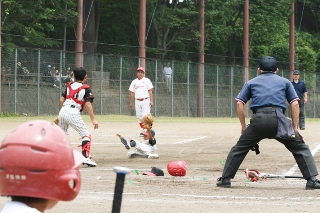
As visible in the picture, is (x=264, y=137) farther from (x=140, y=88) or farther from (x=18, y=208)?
(x=140, y=88)

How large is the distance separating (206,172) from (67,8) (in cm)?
3198

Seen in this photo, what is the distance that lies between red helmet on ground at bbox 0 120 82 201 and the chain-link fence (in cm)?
3247

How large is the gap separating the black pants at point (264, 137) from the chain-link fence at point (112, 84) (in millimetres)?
24903

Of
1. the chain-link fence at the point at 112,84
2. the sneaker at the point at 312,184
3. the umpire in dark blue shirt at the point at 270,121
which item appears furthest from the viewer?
the chain-link fence at the point at 112,84

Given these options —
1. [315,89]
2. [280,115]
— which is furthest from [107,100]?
[280,115]

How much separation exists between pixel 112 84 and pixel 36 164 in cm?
3790

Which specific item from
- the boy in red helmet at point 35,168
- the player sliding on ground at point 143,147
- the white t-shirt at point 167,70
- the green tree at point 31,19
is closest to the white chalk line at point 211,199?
the player sliding on ground at point 143,147

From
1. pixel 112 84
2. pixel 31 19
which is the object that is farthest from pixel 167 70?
pixel 31 19

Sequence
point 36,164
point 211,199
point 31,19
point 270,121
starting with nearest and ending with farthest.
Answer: point 36,164 < point 211,199 < point 270,121 < point 31,19

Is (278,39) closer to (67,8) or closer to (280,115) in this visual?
(67,8)

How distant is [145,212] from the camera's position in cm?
898

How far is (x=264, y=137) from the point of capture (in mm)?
11266

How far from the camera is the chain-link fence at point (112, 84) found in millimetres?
35969

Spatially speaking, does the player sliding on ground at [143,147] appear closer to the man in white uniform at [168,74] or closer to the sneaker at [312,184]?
the sneaker at [312,184]
